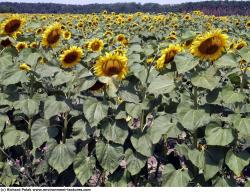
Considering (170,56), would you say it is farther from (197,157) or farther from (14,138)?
(14,138)

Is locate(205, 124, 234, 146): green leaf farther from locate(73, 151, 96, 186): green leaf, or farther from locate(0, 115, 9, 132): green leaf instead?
locate(0, 115, 9, 132): green leaf

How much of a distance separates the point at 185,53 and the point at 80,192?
1.32 m

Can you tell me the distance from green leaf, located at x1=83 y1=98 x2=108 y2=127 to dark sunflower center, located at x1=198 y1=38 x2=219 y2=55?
83 centimetres

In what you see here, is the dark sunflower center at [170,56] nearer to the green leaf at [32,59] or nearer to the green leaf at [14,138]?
the green leaf at [32,59]

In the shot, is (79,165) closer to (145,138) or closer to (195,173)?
(145,138)

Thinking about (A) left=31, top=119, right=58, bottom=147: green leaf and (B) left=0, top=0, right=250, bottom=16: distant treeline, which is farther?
(B) left=0, top=0, right=250, bottom=16: distant treeline

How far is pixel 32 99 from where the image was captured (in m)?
3.96

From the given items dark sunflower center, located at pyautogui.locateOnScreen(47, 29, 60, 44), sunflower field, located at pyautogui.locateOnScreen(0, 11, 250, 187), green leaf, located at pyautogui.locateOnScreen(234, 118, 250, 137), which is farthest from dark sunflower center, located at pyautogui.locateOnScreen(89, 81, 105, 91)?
green leaf, located at pyautogui.locateOnScreen(234, 118, 250, 137)

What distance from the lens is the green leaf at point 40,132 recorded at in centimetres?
389

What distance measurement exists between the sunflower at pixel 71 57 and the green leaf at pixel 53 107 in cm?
40

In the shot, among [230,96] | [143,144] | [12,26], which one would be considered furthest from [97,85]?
[12,26]

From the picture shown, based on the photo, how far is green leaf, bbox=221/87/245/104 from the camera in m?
3.32

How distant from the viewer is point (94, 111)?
11.8 feet

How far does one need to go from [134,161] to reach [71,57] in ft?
3.46
